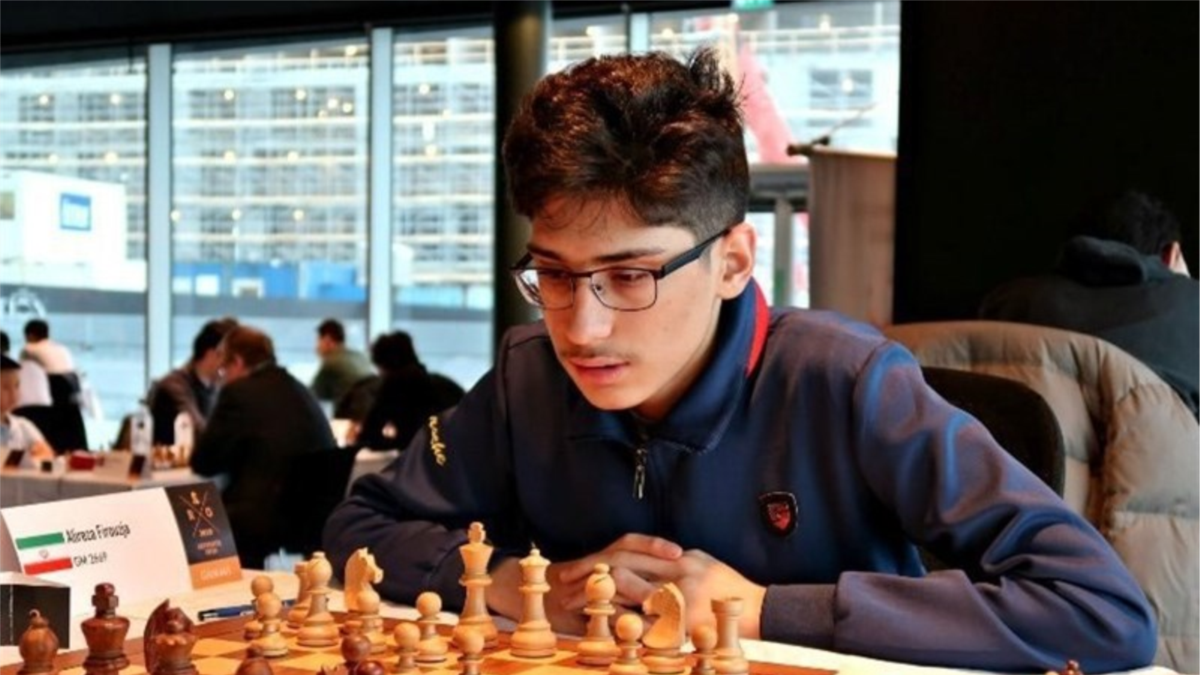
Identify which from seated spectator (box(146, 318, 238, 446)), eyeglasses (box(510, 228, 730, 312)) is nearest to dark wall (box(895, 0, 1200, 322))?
seated spectator (box(146, 318, 238, 446))

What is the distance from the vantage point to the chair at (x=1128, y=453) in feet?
8.61

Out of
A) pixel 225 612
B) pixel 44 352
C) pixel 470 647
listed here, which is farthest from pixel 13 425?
pixel 470 647

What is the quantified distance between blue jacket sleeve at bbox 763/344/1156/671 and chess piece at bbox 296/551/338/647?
1.52 ft

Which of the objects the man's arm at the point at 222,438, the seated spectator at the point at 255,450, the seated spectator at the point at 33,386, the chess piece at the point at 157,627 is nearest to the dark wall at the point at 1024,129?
the seated spectator at the point at 255,450

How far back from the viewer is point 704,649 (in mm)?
1375

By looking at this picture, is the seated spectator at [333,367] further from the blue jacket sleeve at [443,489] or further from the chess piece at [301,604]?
the chess piece at [301,604]

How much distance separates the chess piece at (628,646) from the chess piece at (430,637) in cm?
17

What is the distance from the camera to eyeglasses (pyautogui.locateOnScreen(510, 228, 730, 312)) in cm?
161

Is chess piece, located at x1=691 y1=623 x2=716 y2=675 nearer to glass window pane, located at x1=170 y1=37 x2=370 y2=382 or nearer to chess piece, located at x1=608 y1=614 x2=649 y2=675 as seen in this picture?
chess piece, located at x1=608 y1=614 x2=649 y2=675

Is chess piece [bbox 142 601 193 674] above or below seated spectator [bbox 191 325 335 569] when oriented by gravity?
above

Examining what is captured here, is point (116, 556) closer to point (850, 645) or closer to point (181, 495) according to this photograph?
point (181, 495)

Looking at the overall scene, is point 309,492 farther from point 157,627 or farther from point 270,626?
point 157,627

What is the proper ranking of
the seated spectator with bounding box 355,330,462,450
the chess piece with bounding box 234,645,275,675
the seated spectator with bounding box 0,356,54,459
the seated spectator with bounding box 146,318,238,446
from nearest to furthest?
the chess piece with bounding box 234,645,275,675 → the seated spectator with bounding box 0,356,54,459 → the seated spectator with bounding box 355,330,462,450 → the seated spectator with bounding box 146,318,238,446

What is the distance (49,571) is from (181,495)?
25cm
